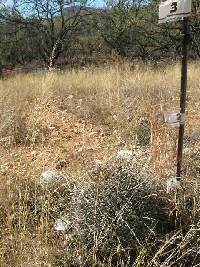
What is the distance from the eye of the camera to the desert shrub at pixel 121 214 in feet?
6.95

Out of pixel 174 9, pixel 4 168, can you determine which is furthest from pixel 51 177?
pixel 174 9

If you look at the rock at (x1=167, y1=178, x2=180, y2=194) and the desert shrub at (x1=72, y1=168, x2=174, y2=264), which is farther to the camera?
the rock at (x1=167, y1=178, x2=180, y2=194)

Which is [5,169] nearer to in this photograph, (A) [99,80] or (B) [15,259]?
(B) [15,259]

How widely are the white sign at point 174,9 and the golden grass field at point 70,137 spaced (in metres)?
0.82

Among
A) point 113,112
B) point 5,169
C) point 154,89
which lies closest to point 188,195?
point 5,169

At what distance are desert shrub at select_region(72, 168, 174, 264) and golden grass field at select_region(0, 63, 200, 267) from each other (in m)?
0.20

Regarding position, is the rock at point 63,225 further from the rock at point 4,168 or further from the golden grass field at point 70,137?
the rock at point 4,168

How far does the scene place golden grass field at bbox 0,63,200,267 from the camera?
2.20 m

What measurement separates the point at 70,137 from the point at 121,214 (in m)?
2.38

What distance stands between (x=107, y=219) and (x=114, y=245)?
Result: 130 mm

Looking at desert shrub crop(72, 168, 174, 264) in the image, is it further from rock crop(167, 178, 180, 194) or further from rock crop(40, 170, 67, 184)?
rock crop(40, 170, 67, 184)

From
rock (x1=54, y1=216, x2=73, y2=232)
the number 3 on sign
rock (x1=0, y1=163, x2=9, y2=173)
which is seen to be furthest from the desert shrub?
the number 3 on sign

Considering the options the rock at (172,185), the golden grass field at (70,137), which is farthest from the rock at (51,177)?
the rock at (172,185)

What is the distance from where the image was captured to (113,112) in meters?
4.96
